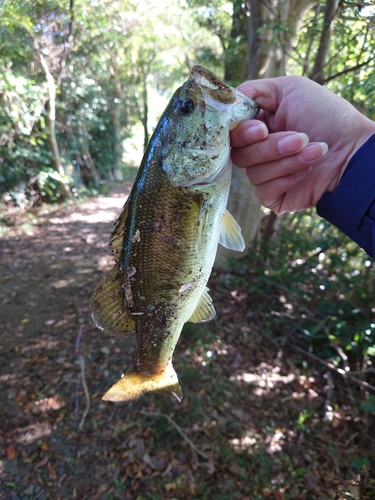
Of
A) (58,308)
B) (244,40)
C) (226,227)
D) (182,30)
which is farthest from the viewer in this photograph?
(182,30)

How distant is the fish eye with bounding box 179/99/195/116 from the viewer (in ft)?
5.39

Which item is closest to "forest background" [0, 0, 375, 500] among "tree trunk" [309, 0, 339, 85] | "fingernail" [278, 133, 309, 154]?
"tree trunk" [309, 0, 339, 85]

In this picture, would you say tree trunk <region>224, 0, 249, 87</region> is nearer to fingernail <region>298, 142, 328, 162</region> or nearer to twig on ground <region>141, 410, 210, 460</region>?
Result: fingernail <region>298, 142, 328, 162</region>

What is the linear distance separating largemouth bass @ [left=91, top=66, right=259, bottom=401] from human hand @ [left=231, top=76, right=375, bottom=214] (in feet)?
0.64

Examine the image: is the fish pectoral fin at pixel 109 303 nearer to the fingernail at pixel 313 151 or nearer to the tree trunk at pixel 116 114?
the fingernail at pixel 313 151

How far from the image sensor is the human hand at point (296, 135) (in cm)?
170

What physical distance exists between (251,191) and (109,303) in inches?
182

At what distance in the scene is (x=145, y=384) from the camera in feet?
6.50

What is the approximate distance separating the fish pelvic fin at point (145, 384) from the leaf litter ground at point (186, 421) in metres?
1.73

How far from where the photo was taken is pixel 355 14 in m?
3.51

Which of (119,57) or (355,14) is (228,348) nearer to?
(355,14)

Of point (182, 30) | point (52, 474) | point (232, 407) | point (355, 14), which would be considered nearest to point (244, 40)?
point (355, 14)

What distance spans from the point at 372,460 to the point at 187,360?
2231 millimetres

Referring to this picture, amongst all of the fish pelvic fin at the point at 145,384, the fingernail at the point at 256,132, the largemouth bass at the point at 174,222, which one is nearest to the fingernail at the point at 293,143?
the fingernail at the point at 256,132
